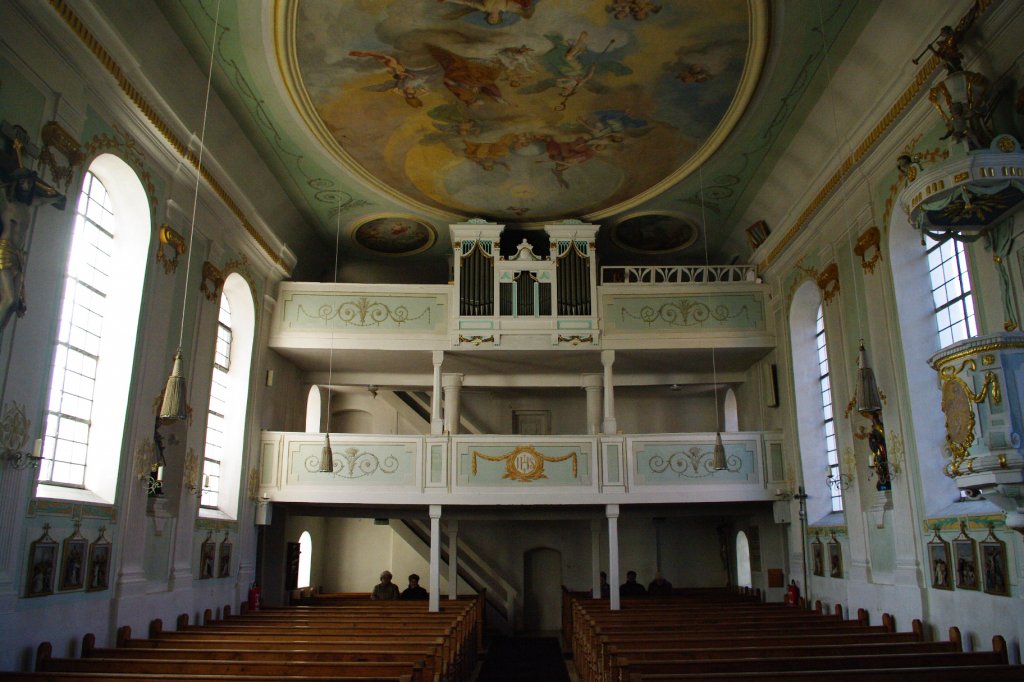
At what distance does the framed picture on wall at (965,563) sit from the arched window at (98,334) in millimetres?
9901

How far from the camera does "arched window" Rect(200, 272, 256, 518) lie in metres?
13.1

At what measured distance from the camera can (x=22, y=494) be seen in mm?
7648

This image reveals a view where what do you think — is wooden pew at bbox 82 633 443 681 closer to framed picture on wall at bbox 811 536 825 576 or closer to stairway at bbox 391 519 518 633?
framed picture on wall at bbox 811 536 825 576

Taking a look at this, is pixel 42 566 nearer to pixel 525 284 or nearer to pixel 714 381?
pixel 525 284

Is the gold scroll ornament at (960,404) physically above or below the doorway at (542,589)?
above

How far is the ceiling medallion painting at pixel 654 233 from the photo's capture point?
16.1m

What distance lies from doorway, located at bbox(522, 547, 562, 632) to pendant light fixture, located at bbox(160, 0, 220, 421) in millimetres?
10742

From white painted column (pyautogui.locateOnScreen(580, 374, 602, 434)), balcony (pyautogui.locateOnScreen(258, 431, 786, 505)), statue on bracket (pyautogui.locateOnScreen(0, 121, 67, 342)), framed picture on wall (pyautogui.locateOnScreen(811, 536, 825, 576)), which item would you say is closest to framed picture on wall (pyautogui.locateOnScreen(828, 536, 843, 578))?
framed picture on wall (pyautogui.locateOnScreen(811, 536, 825, 576))

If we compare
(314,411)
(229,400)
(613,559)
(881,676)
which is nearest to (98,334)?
(229,400)

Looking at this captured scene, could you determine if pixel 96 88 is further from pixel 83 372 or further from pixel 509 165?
pixel 509 165

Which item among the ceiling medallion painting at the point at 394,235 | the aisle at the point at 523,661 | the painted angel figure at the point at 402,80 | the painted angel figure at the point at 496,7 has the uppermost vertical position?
the painted angel figure at the point at 496,7

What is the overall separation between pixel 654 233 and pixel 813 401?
16.8 ft

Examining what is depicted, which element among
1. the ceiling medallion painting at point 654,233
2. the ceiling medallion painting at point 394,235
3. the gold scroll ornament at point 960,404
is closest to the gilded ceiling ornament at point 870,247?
the gold scroll ornament at point 960,404

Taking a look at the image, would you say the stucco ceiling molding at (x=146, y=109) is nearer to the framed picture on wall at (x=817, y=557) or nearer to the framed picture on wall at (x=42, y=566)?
the framed picture on wall at (x=42, y=566)
